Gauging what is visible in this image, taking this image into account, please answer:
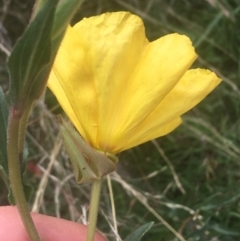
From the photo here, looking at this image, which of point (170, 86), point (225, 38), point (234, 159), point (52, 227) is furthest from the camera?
point (225, 38)

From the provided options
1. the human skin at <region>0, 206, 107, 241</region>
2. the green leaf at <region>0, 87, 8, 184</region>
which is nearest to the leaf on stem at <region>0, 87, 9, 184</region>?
the green leaf at <region>0, 87, 8, 184</region>

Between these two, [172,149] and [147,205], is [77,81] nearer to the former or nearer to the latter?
[147,205]

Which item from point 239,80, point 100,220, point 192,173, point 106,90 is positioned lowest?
point 100,220

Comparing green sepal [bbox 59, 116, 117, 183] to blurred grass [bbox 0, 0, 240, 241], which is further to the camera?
Answer: blurred grass [bbox 0, 0, 240, 241]

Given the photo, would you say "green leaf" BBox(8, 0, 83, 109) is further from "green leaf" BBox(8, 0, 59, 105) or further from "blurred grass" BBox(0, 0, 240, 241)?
"blurred grass" BBox(0, 0, 240, 241)

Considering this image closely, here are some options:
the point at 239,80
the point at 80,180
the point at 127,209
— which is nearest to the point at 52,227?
the point at 80,180

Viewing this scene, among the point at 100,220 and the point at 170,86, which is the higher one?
the point at 170,86

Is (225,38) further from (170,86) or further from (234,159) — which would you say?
(170,86)
